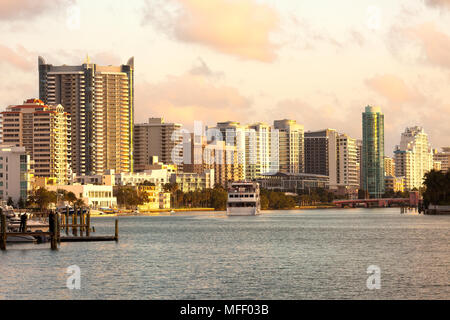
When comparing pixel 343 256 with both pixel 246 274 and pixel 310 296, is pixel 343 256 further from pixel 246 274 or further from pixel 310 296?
pixel 310 296

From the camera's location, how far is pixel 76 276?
62.0 m

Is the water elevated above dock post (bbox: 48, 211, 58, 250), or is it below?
below

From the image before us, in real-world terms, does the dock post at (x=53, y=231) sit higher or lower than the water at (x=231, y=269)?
higher

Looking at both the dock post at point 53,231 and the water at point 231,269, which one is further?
the dock post at point 53,231

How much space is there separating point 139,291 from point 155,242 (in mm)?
49315

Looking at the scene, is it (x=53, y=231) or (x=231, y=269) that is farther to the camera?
(x=53, y=231)

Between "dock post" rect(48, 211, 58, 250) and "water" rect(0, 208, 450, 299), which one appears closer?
"water" rect(0, 208, 450, 299)

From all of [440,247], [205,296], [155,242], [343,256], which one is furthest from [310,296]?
[155,242]

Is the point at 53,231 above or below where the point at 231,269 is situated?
above
